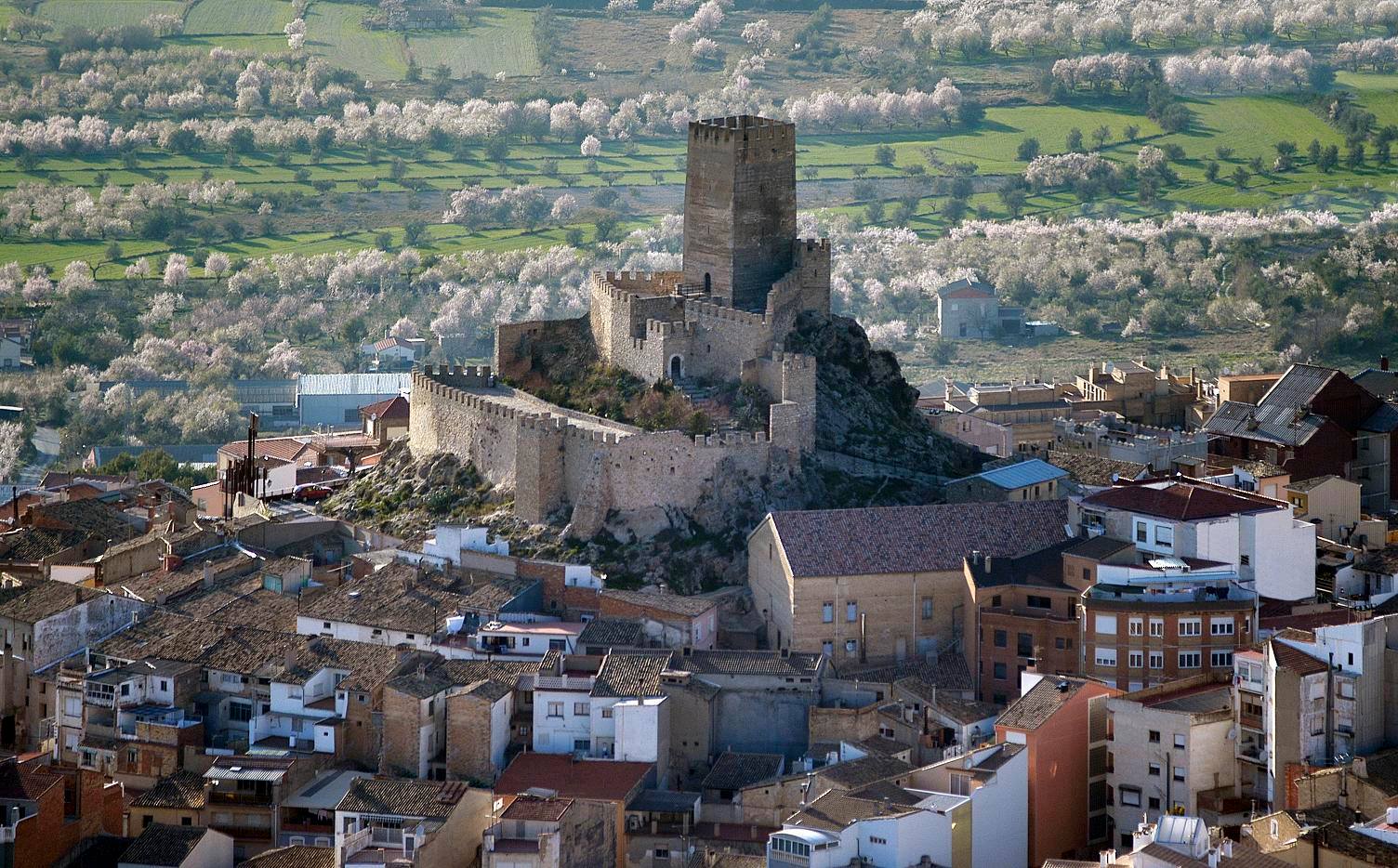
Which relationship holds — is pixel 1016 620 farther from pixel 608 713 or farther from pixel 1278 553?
pixel 608 713

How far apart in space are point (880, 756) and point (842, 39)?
363 ft

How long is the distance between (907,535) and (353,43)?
104 meters

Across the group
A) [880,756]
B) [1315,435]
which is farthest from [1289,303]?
[880,756]

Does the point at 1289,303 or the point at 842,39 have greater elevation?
the point at 842,39

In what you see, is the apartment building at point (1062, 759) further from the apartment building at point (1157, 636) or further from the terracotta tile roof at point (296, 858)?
the terracotta tile roof at point (296, 858)

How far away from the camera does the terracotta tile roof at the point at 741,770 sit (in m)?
48.0

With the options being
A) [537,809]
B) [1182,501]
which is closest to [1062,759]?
[1182,501]

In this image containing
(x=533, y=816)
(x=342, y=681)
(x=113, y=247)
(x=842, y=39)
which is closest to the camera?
(x=533, y=816)

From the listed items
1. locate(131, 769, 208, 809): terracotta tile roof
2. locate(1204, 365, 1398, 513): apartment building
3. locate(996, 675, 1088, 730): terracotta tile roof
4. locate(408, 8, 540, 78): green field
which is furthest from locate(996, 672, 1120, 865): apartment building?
locate(408, 8, 540, 78): green field

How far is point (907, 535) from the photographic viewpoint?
52.7 meters

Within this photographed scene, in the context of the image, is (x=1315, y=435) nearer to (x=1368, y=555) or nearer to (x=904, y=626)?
(x=1368, y=555)

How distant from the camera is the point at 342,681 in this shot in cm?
5116

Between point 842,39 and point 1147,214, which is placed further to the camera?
point 842,39

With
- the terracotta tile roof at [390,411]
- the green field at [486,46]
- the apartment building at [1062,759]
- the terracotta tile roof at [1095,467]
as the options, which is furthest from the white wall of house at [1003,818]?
the green field at [486,46]
